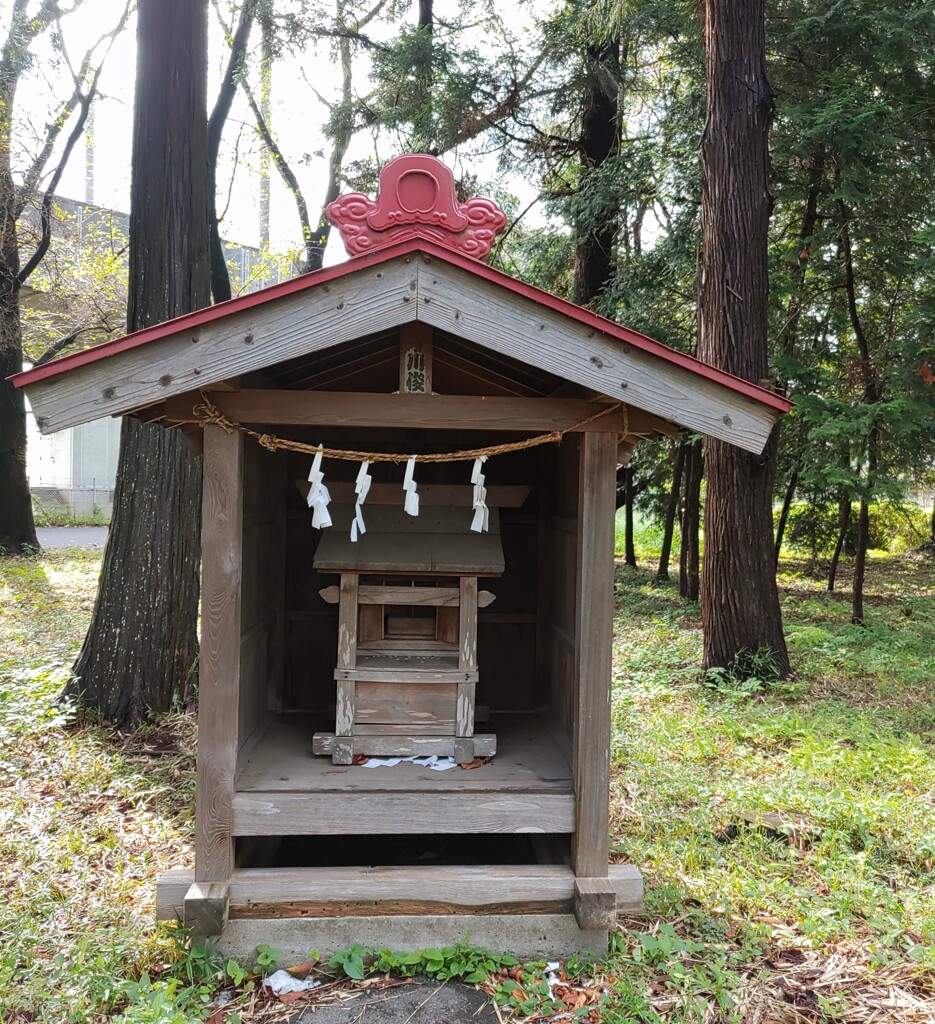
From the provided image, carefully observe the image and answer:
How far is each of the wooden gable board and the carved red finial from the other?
1.08 feet

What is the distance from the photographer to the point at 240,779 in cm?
297

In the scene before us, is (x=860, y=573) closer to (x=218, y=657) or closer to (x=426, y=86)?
(x=218, y=657)

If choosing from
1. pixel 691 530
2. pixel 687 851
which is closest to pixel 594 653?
pixel 687 851

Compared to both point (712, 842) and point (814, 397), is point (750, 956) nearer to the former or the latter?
point (712, 842)

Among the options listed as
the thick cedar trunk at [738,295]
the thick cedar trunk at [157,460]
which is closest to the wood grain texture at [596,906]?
the thick cedar trunk at [157,460]

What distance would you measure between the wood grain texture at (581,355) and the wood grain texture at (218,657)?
967mm

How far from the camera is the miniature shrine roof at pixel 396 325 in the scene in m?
2.51

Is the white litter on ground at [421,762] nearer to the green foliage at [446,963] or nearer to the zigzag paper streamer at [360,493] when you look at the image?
the green foliage at [446,963]

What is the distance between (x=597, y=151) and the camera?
36.2ft

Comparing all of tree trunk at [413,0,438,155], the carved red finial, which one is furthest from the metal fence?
the carved red finial

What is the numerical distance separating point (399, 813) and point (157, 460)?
11.3ft

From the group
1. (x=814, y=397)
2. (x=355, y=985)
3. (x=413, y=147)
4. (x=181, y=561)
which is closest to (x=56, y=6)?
(x=413, y=147)

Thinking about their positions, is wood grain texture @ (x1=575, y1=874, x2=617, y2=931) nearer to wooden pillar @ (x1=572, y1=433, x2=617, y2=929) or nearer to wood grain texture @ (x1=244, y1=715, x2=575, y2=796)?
wooden pillar @ (x1=572, y1=433, x2=617, y2=929)

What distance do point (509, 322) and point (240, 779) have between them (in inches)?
81.3
